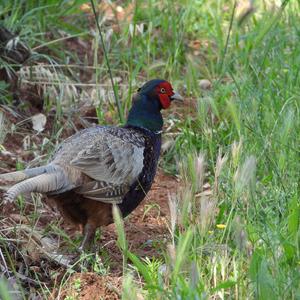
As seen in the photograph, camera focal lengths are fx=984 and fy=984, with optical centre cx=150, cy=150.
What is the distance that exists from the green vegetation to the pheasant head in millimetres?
256

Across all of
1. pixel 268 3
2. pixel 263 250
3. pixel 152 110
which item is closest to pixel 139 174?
pixel 152 110

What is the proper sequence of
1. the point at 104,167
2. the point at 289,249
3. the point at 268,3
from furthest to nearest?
the point at 268,3 < the point at 104,167 < the point at 289,249

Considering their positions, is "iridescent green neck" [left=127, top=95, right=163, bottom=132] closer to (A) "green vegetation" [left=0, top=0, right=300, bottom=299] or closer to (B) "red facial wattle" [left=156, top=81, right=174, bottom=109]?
(B) "red facial wattle" [left=156, top=81, right=174, bottom=109]

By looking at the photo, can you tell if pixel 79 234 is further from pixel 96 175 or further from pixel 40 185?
pixel 40 185

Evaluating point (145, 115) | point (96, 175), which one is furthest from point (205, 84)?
point (96, 175)

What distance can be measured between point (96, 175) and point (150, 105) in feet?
2.61

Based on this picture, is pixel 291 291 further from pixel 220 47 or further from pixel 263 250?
pixel 220 47

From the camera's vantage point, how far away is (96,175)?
4.71m

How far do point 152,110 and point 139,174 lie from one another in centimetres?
57

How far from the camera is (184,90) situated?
6.49 m

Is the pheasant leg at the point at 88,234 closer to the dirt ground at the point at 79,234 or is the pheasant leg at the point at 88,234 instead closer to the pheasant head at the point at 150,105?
the dirt ground at the point at 79,234

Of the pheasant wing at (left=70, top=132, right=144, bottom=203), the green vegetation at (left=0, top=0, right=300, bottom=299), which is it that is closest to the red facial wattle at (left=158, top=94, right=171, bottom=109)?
the green vegetation at (left=0, top=0, right=300, bottom=299)

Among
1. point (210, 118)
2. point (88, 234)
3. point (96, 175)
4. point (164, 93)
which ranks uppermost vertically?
point (164, 93)

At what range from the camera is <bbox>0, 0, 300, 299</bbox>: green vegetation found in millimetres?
Answer: 3574
